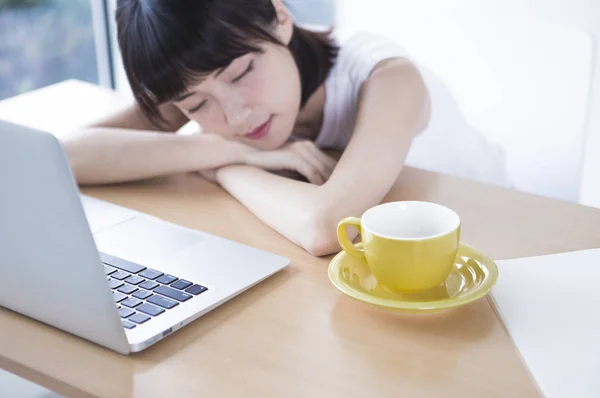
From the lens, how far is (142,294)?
777 mm

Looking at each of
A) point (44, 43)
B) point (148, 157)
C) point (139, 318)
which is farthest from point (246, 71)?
point (44, 43)

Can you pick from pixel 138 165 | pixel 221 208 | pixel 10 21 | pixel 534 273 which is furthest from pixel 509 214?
pixel 10 21

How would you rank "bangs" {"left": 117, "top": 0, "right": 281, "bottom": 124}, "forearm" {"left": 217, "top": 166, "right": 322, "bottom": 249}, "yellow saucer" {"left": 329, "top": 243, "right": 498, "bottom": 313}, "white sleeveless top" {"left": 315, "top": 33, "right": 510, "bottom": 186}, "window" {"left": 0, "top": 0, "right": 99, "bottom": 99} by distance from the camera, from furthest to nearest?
"window" {"left": 0, "top": 0, "right": 99, "bottom": 99}
"white sleeveless top" {"left": 315, "top": 33, "right": 510, "bottom": 186}
"bangs" {"left": 117, "top": 0, "right": 281, "bottom": 124}
"forearm" {"left": 217, "top": 166, "right": 322, "bottom": 249}
"yellow saucer" {"left": 329, "top": 243, "right": 498, "bottom": 313}

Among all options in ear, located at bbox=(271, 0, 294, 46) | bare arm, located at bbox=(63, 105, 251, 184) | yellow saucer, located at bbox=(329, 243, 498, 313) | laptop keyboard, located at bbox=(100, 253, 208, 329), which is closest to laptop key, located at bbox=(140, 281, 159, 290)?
laptop keyboard, located at bbox=(100, 253, 208, 329)

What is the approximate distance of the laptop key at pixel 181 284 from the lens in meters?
0.79

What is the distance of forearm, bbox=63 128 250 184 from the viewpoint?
1096mm

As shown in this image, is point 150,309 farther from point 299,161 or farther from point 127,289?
point 299,161

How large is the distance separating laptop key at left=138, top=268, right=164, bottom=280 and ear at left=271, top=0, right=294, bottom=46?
1.50ft

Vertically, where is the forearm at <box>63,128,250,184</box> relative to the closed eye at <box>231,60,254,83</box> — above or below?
below

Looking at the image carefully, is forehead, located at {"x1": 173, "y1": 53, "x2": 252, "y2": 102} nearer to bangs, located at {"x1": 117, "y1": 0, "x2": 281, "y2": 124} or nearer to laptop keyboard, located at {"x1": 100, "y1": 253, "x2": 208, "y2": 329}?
bangs, located at {"x1": 117, "y1": 0, "x2": 281, "y2": 124}

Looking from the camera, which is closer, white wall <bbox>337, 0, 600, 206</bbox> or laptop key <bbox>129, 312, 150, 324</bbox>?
laptop key <bbox>129, 312, 150, 324</bbox>

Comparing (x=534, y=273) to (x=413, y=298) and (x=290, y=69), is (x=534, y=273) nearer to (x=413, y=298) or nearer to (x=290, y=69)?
(x=413, y=298)

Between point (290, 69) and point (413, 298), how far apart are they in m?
0.49

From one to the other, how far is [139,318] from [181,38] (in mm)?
433
